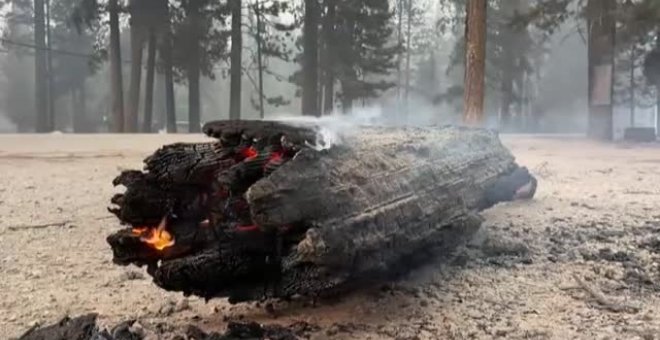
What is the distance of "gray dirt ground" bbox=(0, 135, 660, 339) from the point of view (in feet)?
8.94

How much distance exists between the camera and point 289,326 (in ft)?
8.78

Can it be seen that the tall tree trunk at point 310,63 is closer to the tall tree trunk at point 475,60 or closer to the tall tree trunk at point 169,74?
the tall tree trunk at point 169,74

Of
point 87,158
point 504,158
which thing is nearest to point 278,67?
point 87,158

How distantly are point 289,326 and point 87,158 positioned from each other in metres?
8.40

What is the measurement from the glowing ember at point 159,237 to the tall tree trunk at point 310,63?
18388 mm

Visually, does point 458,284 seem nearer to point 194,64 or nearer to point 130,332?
point 130,332

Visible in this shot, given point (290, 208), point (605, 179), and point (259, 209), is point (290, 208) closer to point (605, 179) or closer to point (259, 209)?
point (259, 209)

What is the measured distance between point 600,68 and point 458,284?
15.2 meters

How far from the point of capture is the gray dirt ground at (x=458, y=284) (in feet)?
8.94

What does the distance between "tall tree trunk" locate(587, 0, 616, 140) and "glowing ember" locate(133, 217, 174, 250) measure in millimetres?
15563

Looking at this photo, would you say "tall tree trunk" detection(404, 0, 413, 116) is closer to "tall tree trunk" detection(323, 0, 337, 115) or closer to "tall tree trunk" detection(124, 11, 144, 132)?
"tall tree trunk" detection(323, 0, 337, 115)

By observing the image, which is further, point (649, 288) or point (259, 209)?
point (649, 288)

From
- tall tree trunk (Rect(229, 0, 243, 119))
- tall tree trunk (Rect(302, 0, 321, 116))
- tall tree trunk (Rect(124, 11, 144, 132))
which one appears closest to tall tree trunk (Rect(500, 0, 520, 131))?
tall tree trunk (Rect(302, 0, 321, 116))

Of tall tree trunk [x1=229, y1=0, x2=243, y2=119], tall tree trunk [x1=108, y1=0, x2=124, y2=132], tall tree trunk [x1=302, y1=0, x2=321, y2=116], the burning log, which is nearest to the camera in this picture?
the burning log
